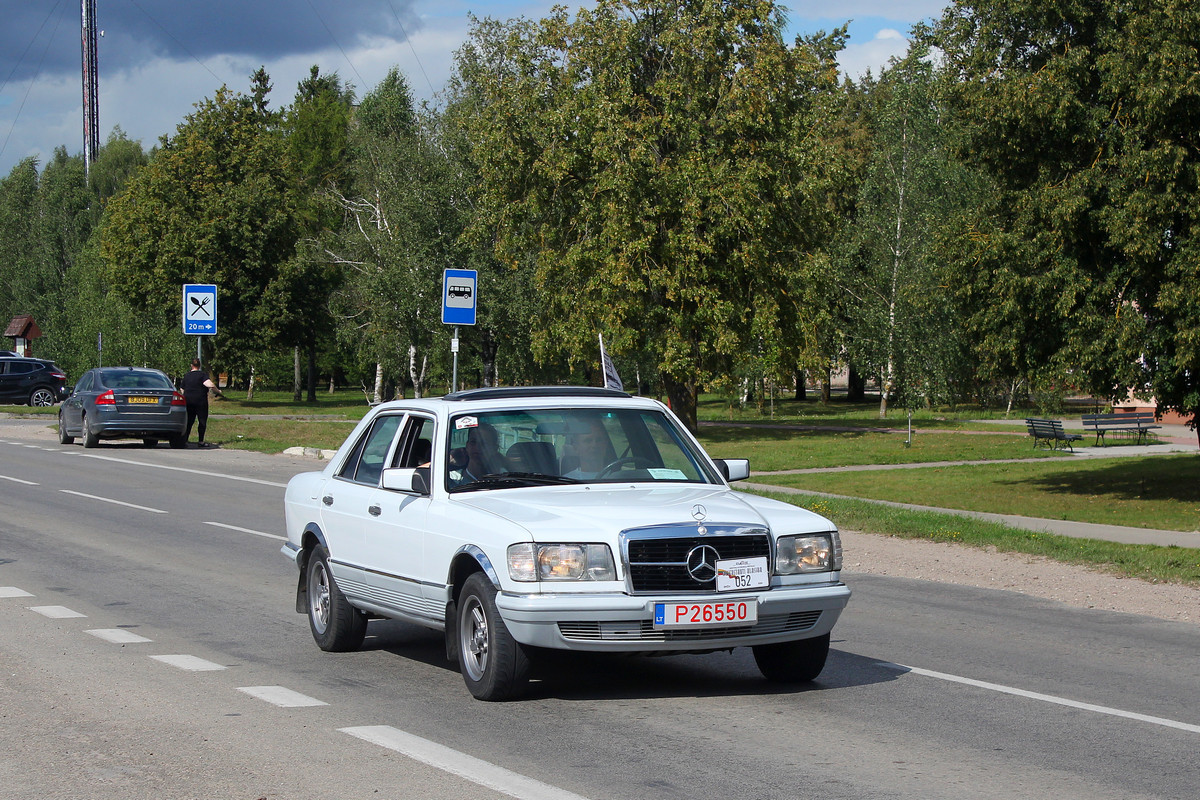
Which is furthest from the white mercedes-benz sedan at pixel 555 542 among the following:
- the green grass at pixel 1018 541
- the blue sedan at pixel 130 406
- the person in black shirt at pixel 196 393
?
the person in black shirt at pixel 196 393

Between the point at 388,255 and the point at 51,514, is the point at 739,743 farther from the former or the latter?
the point at 388,255

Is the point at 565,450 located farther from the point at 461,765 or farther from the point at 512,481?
the point at 461,765

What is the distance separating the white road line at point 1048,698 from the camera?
6.87 meters

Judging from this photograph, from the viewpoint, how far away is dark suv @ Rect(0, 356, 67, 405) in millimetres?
53719

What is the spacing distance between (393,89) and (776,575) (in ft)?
198

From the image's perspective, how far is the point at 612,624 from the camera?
6734 mm

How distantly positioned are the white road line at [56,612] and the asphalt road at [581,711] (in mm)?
21

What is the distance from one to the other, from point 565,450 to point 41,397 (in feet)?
169

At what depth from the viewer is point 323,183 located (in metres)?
84.6

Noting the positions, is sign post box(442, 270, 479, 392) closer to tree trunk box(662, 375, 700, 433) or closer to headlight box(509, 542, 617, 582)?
headlight box(509, 542, 617, 582)

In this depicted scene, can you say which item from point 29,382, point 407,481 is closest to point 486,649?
point 407,481

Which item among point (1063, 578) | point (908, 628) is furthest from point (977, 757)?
point (1063, 578)

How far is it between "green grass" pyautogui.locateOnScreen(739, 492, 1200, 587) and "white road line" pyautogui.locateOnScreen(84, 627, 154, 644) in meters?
9.11

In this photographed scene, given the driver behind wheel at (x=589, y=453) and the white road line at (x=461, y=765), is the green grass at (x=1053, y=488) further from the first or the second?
the white road line at (x=461, y=765)
